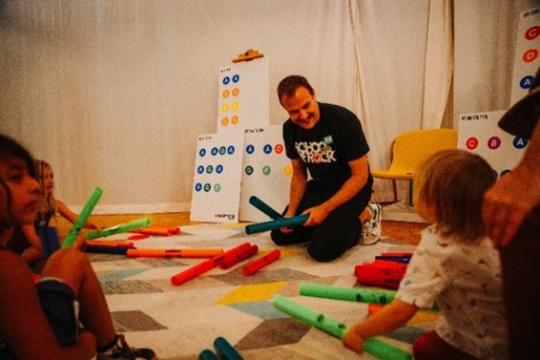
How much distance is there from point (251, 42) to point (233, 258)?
2124 mm

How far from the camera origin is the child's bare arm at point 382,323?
646 millimetres

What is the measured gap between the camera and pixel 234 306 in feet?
3.59

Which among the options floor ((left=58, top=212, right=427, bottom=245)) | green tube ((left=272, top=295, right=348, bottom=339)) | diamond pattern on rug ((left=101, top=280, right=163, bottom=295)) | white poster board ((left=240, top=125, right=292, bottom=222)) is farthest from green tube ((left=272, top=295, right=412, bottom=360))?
white poster board ((left=240, top=125, right=292, bottom=222))

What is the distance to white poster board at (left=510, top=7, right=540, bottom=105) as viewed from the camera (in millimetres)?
1812

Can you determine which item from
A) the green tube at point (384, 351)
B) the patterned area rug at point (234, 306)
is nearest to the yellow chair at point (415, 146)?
the patterned area rug at point (234, 306)

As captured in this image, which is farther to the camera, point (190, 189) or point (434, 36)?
point (190, 189)

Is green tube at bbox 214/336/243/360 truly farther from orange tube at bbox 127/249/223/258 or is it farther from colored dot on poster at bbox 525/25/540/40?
colored dot on poster at bbox 525/25/540/40

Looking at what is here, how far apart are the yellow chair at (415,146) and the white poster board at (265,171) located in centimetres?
64

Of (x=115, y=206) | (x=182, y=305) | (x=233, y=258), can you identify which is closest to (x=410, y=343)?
(x=182, y=305)

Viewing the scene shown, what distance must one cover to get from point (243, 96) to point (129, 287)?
1.85 m

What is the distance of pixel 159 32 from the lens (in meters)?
3.05

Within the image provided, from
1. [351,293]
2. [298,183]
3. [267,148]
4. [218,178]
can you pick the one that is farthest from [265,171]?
[351,293]

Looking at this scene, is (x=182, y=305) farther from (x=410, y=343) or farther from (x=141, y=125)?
(x=141, y=125)

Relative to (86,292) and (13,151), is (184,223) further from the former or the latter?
(13,151)
